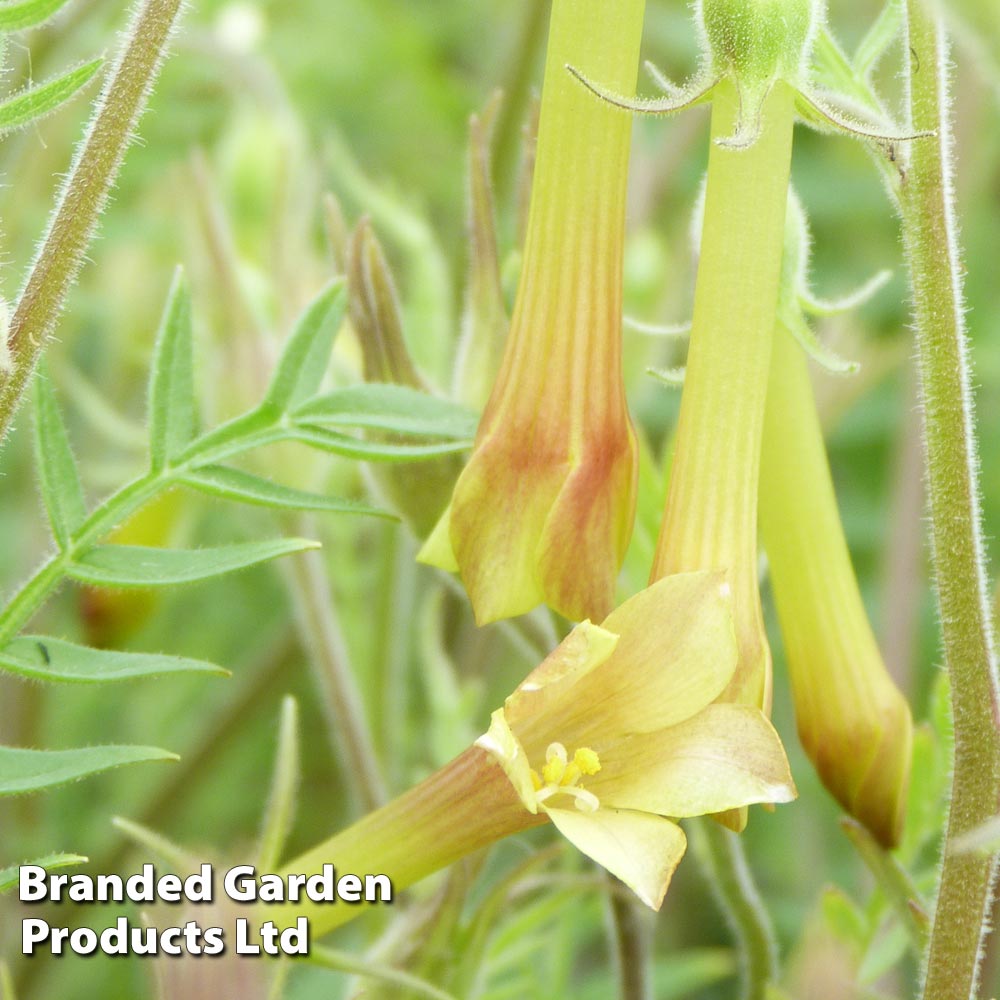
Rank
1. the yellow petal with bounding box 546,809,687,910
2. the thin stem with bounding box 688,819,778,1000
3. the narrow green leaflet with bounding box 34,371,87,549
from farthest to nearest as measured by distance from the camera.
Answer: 1. the thin stem with bounding box 688,819,778,1000
2. the narrow green leaflet with bounding box 34,371,87,549
3. the yellow petal with bounding box 546,809,687,910

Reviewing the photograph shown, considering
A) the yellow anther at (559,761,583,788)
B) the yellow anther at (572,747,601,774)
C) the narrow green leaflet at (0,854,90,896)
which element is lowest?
the narrow green leaflet at (0,854,90,896)

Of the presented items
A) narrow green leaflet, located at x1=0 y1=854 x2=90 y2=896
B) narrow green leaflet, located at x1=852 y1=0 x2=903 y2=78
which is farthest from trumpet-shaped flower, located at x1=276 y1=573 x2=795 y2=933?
narrow green leaflet, located at x1=852 y1=0 x2=903 y2=78

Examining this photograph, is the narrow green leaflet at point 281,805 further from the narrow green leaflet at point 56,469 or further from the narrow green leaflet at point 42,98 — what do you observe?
the narrow green leaflet at point 42,98

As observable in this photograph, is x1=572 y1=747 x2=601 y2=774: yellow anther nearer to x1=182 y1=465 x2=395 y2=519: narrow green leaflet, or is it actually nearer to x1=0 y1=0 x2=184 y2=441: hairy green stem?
x1=182 y1=465 x2=395 y2=519: narrow green leaflet

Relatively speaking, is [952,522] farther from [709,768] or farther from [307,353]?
[307,353]

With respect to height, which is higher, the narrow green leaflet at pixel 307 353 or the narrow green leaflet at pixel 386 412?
the narrow green leaflet at pixel 307 353

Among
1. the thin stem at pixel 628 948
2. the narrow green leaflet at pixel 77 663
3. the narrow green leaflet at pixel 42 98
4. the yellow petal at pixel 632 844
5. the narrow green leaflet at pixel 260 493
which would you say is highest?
the narrow green leaflet at pixel 42 98

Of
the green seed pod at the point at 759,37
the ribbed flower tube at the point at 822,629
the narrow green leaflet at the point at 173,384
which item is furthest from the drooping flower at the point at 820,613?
the narrow green leaflet at the point at 173,384
